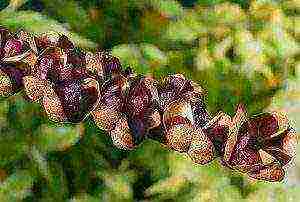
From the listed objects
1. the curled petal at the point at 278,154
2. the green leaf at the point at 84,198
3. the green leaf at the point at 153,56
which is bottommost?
the green leaf at the point at 84,198

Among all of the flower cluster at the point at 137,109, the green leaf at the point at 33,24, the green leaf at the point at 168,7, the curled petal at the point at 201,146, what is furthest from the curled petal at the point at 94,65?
the green leaf at the point at 168,7

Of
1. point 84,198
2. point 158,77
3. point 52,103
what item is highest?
point 52,103

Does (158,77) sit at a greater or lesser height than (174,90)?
Answer: lesser

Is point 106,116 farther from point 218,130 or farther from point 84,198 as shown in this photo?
point 84,198

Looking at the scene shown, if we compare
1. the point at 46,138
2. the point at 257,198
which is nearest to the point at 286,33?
the point at 257,198

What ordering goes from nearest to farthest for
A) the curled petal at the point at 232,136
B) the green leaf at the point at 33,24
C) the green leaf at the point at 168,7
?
1. the curled petal at the point at 232,136
2. the green leaf at the point at 33,24
3. the green leaf at the point at 168,7

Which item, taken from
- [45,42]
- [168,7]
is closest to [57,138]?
[168,7]

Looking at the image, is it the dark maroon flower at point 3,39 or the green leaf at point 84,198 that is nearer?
the dark maroon flower at point 3,39

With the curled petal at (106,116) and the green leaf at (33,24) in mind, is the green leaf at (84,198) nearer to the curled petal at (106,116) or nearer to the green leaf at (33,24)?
the green leaf at (33,24)
